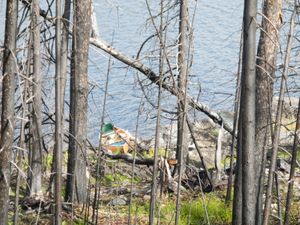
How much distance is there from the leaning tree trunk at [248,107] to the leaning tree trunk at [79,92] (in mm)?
4347

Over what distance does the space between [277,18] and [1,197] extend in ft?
19.9

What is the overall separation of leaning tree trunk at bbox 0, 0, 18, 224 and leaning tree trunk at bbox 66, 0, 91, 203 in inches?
172

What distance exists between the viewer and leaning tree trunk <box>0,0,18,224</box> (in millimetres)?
6656

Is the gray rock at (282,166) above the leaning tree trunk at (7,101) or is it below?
below

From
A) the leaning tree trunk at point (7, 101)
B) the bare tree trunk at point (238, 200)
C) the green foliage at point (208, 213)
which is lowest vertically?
the green foliage at point (208, 213)

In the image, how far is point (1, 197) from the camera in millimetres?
6828

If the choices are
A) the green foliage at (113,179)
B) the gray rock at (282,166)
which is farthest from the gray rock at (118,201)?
the gray rock at (282,166)

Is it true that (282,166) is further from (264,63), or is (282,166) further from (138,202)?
(264,63)

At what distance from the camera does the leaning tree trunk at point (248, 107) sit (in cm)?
734

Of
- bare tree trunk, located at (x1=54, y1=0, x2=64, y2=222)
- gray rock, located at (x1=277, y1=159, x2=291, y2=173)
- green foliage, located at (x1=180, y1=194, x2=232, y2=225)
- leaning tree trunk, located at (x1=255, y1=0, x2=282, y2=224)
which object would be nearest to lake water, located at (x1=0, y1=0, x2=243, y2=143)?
gray rock, located at (x1=277, y1=159, x2=291, y2=173)

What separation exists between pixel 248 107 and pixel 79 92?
4.96 meters

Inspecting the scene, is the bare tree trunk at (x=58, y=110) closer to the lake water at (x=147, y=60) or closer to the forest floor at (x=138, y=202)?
the forest floor at (x=138, y=202)

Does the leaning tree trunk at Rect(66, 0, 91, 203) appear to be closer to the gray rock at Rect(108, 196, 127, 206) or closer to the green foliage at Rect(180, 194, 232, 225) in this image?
the gray rock at Rect(108, 196, 127, 206)

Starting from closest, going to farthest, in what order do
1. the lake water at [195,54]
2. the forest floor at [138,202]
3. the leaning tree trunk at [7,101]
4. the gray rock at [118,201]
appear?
the leaning tree trunk at [7,101] → the forest floor at [138,202] → the gray rock at [118,201] → the lake water at [195,54]
